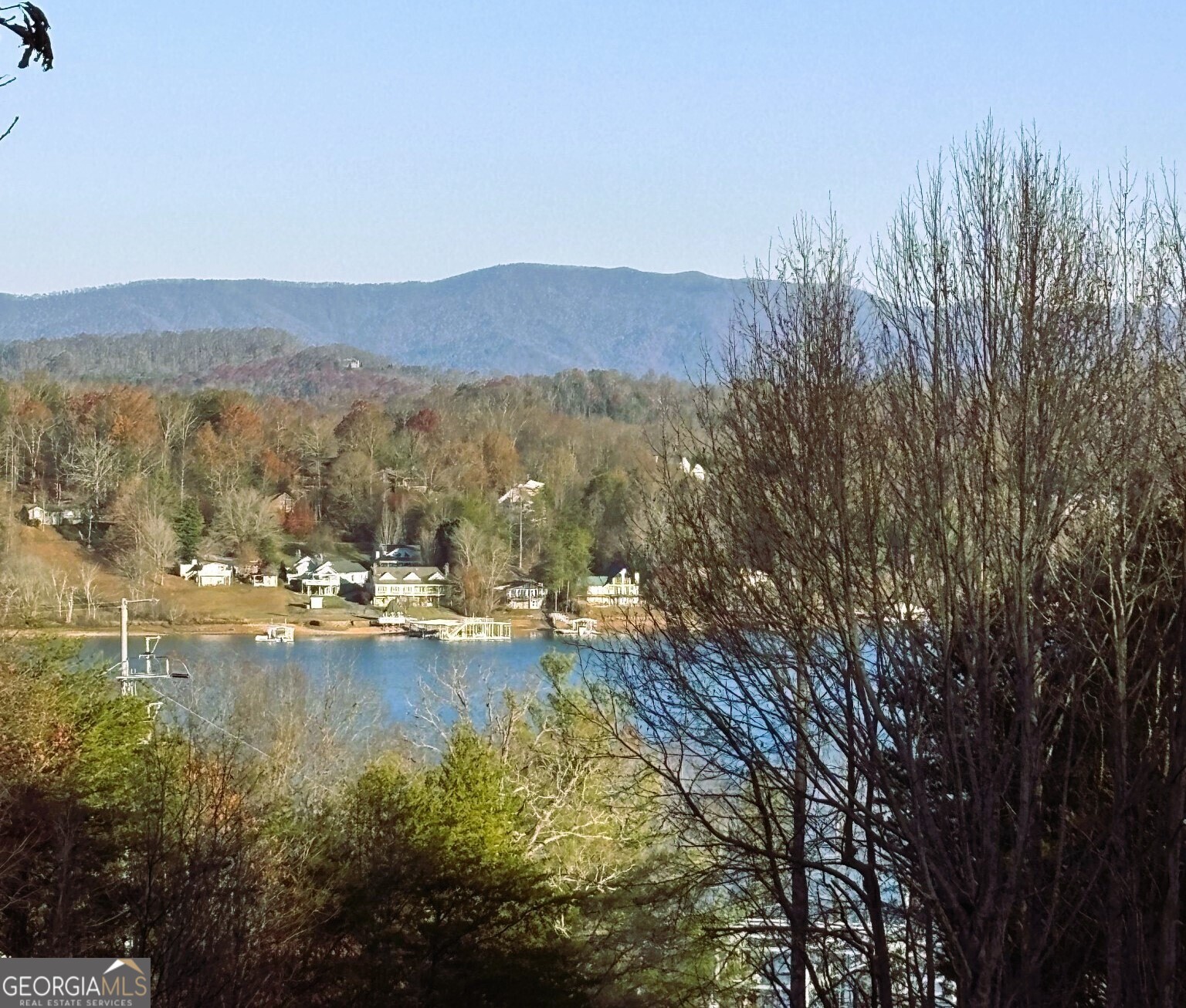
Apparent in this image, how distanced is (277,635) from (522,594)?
5.40m

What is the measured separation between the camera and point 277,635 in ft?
93.8

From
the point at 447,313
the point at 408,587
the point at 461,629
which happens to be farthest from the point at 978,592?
the point at 447,313

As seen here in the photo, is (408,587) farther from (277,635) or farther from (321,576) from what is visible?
(277,635)

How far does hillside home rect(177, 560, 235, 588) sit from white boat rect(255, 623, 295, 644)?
4002mm

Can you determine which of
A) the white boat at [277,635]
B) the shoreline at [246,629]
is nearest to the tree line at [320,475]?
the shoreline at [246,629]

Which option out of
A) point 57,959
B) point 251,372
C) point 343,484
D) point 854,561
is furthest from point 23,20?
point 251,372

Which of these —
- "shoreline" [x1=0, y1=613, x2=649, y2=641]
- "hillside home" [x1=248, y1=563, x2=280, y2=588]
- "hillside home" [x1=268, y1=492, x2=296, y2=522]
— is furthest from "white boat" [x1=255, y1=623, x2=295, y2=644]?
"hillside home" [x1=268, y1=492, x2=296, y2=522]

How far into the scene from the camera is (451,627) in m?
29.4

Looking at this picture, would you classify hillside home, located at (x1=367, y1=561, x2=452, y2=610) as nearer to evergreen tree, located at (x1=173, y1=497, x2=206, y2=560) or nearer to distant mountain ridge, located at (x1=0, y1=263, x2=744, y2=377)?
evergreen tree, located at (x1=173, y1=497, x2=206, y2=560)

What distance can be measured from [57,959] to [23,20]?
12.5 ft

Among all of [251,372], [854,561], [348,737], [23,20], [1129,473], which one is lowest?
[348,737]

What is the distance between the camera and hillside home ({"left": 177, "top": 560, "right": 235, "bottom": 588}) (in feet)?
108

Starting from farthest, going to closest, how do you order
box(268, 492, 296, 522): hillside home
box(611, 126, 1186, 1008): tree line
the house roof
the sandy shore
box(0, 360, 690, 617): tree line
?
box(268, 492, 296, 522): hillside home → the house roof → box(0, 360, 690, 617): tree line → the sandy shore → box(611, 126, 1186, 1008): tree line

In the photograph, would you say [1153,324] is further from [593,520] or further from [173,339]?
[173,339]
